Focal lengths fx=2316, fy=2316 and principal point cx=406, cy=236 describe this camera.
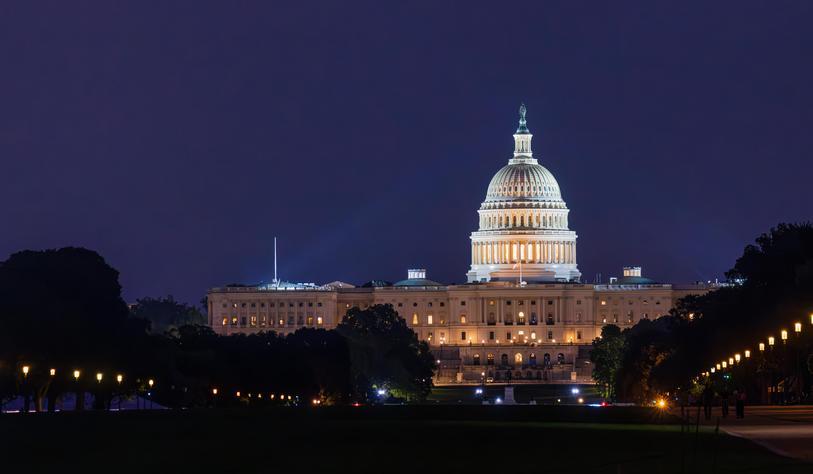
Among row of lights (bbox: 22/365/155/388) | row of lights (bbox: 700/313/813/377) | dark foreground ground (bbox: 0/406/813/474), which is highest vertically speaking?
row of lights (bbox: 700/313/813/377)

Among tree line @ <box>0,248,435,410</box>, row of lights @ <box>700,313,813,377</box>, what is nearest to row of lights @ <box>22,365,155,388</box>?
tree line @ <box>0,248,435,410</box>

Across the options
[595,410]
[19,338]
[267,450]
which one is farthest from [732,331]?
[267,450]

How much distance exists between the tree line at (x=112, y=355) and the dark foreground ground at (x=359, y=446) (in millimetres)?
15653

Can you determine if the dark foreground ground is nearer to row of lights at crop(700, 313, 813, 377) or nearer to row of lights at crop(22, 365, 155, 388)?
row of lights at crop(22, 365, 155, 388)

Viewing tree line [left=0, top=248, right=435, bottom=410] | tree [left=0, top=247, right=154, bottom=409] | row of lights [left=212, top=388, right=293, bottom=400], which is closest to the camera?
tree [left=0, top=247, right=154, bottom=409]

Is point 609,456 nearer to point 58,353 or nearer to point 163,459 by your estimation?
point 163,459

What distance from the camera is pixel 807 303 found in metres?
105

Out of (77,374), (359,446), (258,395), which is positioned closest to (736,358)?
(77,374)

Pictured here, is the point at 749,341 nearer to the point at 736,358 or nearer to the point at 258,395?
the point at 736,358

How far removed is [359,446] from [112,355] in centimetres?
4984

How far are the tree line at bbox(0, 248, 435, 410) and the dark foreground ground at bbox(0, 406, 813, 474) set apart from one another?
1565 centimetres

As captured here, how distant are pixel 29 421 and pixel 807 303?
38.4 meters

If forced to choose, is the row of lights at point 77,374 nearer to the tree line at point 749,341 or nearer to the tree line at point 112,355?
the tree line at point 112,355

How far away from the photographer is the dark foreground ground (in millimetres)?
60000
